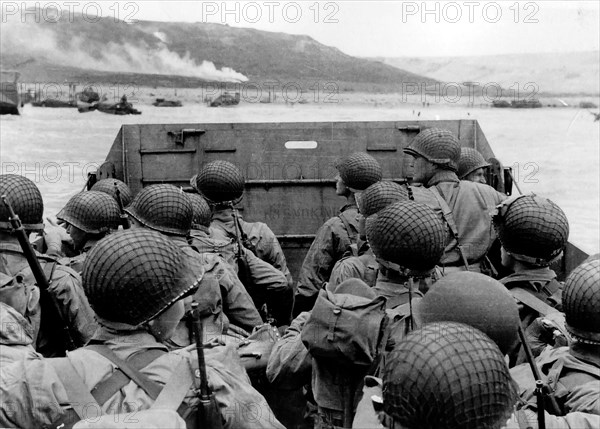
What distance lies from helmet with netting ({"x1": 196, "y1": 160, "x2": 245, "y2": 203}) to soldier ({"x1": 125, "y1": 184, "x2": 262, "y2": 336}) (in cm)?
130

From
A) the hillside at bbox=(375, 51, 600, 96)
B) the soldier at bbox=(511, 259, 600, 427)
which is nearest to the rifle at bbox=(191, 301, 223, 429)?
the soldier at bbox=(511, 259, 600, 427)

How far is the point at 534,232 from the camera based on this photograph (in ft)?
11.6

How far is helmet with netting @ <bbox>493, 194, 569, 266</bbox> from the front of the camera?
11.5 ft

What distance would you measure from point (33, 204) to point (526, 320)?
8.26 ft

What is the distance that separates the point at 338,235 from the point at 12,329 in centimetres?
338

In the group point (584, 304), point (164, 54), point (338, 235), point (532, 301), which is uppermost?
point (164, 54)

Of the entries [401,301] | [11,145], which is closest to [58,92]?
[11,145]

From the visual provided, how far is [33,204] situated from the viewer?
386 centimetres

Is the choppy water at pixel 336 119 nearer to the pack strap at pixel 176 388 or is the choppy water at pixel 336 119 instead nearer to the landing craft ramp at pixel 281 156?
the landing craft ramp at pixel 281 156

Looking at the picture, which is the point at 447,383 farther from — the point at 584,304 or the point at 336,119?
the point at 336,119

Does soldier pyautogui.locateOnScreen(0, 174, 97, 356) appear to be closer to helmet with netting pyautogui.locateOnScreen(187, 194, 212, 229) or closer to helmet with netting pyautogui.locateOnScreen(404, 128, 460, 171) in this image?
helmet with netting pyautogui.locateOnScreen(187, 194, 212, 229)

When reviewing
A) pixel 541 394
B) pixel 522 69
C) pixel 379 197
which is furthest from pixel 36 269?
pixel 522 69

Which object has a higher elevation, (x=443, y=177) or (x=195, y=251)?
(x=443, y=177)

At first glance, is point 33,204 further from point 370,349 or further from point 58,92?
point 58,92
